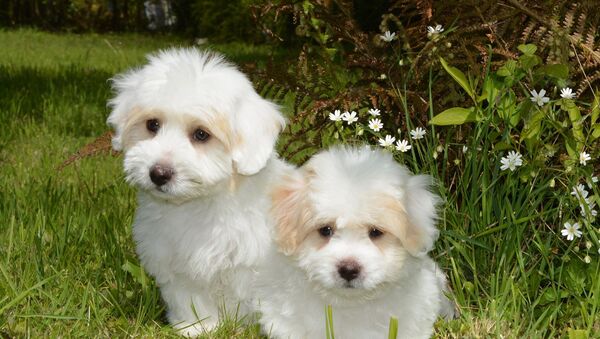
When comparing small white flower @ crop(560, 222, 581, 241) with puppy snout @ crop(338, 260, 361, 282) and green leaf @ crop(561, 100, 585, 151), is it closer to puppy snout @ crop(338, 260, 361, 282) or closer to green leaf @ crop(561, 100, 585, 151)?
green leaf @ crop(561, 100, 585, 151)

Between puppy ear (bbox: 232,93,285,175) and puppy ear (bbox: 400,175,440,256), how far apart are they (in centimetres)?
62

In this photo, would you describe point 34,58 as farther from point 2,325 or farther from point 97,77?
point 2,325

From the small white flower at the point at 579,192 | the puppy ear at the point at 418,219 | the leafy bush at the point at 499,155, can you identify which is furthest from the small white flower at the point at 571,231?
the puppy ear at the point at 418,219

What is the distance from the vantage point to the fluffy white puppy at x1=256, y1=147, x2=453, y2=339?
2953 millimetres

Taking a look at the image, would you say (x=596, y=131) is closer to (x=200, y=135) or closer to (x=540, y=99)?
(x=540, y=99)

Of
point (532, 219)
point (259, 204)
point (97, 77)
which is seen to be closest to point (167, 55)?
point (259, 204)

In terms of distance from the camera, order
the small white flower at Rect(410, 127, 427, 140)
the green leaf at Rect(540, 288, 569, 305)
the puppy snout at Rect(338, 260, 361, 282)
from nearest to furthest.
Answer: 1. the puppy snout at Rect(338, 260, 361, 282)
2. the green leaf at Rect(540, 288, 569, 305)
3. the small white flower at Rect(410, 127, 427, 140)

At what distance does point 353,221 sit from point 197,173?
2.19 feet

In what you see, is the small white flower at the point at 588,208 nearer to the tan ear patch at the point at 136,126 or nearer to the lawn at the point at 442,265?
the lawn at the point at 442,265

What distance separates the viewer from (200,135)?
3.33 meters

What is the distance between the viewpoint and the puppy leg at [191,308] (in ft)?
11.6

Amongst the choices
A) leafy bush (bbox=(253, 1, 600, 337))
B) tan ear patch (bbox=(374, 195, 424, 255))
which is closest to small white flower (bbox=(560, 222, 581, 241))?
leafy bush (bbox=(253, 1, 600, 337))

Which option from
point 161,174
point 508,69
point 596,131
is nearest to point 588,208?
point 596,131

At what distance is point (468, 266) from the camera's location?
3787 millimetres
